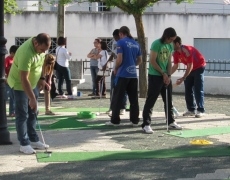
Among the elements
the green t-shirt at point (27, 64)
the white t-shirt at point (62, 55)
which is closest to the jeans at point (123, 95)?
the green t-shirt at point (27, 64)

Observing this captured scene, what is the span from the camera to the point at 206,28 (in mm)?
34531

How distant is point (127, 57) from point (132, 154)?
10.5ft

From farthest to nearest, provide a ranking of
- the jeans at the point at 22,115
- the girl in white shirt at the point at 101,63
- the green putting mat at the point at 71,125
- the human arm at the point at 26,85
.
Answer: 1. the girl in white shirt at the point at 101,63
2. the green putting mat at the point at 71,125
3. the jeans at the point at 22,115
4. the human arm at the point at 26,85

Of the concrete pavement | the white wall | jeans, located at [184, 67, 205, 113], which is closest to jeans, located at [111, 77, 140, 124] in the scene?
the concrete pavement

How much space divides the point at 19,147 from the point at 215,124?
15.1ft

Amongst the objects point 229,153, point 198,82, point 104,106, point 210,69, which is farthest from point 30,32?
point 229,153

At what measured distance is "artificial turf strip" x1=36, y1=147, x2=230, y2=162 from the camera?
9.39 meters

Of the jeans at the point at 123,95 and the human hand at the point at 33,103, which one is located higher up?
the human hand at the point at 33,103

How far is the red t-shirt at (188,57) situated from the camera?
14062 mm

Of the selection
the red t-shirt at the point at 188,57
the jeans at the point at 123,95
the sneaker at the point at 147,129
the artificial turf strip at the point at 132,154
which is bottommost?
the sneaker at the point at 147,129

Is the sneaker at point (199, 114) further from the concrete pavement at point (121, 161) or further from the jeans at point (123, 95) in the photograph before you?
the jeans at point (123, 95)

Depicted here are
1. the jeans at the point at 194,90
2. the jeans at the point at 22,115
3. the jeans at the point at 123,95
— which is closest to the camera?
the jeans at the point at 22,115

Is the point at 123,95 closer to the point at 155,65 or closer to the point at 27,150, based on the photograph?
the point at 155,65

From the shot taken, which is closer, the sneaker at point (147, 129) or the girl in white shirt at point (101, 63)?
the sneaker at point (147, 129)
